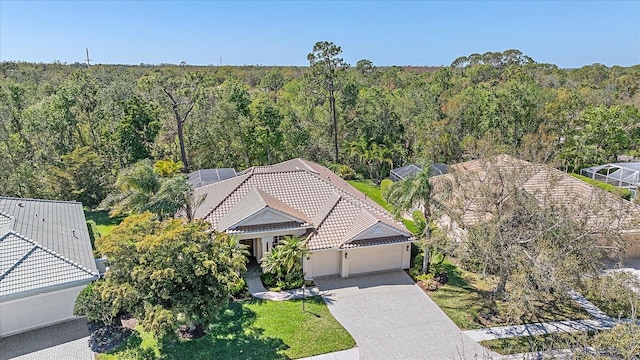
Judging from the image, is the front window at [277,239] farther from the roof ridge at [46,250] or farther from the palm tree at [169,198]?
the roof ridge at [46,250]

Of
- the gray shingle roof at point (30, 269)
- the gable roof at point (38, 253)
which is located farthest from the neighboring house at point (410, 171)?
the gray shingle roof at point (30, 269)

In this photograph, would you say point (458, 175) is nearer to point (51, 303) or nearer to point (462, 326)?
point (462, 326)

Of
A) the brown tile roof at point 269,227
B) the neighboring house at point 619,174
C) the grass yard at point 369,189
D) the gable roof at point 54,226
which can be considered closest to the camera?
the gable roof at point 54,226

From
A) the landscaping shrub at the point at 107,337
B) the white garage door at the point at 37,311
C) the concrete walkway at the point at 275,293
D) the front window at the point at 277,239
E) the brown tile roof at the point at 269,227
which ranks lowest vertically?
the landscaping shrub at the point at 107,337

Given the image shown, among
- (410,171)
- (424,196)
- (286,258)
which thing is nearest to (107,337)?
(286,258)

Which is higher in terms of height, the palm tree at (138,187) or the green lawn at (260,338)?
the palm tree at (138,187)

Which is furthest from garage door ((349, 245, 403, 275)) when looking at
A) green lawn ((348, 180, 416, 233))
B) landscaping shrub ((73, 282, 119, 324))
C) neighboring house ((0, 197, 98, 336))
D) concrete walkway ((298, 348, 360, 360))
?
neighboring house ((0, 197, 98, 336))

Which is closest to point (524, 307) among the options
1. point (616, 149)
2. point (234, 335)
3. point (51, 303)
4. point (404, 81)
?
point (234, 335)

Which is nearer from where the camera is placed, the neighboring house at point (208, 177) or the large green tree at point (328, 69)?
the neighboring house at point (208, 177)
